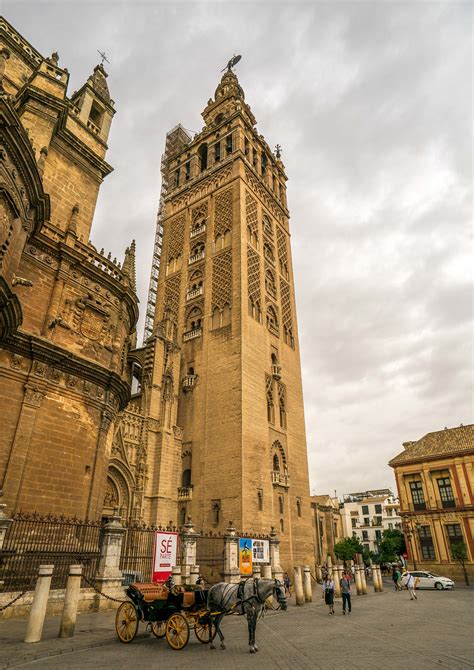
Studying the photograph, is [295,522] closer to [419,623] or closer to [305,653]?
[419,623]

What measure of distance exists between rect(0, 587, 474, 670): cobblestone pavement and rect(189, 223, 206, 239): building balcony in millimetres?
28024

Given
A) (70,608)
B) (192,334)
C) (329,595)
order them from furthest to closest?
(192,334), (329,595), (70,608)

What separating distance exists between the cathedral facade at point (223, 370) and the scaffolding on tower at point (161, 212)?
477cm

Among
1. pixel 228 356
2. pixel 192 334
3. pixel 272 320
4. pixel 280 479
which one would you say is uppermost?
pixel 272 320

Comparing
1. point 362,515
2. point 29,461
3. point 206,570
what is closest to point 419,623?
point 29,461

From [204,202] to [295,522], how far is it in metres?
25.4

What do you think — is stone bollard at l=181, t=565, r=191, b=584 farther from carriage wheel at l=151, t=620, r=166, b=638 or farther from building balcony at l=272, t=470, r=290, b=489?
building balcony at l=272, t=470, r=290, b=489

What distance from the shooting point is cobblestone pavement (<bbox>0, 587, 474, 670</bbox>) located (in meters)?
6.21

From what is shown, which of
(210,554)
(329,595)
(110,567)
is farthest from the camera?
(210,554)

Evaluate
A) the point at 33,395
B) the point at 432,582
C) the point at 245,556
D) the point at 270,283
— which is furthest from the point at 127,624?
the point at 270,283

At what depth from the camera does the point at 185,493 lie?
2412 cm

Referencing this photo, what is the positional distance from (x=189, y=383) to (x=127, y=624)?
19.8 metres

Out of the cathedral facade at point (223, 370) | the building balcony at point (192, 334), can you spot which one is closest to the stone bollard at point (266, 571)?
the cathedral facade at point (223, 370)

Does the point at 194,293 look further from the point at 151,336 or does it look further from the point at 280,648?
the point at 280,648
